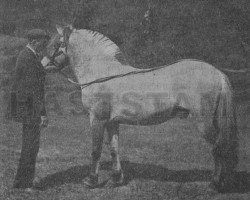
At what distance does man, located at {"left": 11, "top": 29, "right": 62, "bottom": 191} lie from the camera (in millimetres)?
4496

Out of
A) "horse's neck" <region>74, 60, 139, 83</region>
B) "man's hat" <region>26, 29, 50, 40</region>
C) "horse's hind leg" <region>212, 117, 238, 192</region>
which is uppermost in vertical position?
"man's hat" <region>26, 29, 50, 40</region>

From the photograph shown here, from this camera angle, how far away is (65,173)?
17.9 feet

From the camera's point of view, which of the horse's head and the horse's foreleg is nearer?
the horse's foreleg

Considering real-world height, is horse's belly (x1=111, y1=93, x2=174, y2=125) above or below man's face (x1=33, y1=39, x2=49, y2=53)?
below

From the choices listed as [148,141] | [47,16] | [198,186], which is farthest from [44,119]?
[47,16]

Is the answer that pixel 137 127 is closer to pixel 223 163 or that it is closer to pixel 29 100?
pixel 223 163

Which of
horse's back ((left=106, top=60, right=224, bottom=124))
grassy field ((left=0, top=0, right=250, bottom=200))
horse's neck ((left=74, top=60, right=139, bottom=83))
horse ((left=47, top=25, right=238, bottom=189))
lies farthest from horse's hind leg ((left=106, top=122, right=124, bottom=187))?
horse's neck ((left=74, top=60, right=139, bottom=83))

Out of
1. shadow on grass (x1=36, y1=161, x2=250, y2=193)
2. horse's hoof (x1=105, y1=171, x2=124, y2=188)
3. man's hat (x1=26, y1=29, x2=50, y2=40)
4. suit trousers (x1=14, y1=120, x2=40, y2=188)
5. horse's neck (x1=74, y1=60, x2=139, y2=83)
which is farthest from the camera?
horse's hoof (x1=105, y1=171, x2=124, y2=188)

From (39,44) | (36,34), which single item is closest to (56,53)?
(39,44)

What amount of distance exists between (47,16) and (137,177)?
14.6 ft

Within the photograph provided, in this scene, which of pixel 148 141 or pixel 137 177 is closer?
pixel 137 177

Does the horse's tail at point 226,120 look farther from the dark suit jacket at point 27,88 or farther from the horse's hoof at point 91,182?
the dark suit jacket at point 27,88

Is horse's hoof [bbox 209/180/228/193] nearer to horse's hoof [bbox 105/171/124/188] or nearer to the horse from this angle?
the horse

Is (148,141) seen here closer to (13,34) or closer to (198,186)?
(198,186)
